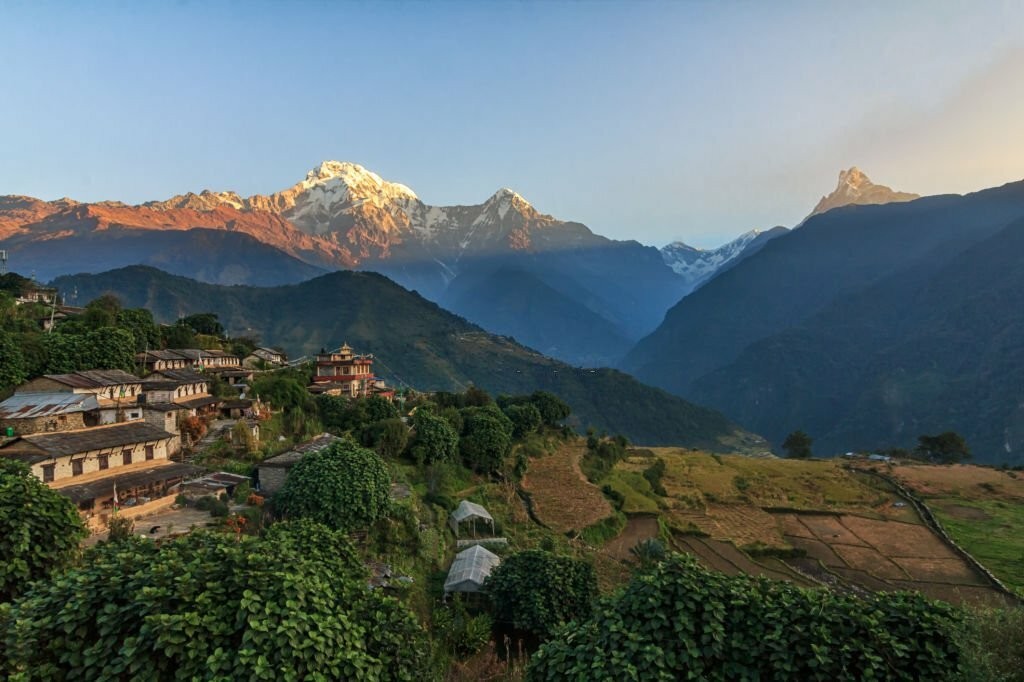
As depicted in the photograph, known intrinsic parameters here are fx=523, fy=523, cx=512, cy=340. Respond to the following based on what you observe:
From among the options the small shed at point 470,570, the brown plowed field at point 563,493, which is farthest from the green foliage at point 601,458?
the small shed at point 470,570

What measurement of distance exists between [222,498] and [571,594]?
15497 mm

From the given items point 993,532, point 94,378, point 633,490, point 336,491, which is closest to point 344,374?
point 94,378

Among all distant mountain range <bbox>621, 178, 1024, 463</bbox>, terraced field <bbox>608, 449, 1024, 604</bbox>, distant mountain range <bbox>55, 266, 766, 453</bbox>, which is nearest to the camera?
terraced field <bbox>608, 449, 1024, 604</bbox>

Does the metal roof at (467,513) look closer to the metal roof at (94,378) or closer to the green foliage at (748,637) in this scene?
the green foliage at (748,637)

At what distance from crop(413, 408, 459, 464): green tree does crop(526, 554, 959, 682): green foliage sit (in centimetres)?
2562

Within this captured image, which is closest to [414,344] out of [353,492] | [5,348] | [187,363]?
[187,363]

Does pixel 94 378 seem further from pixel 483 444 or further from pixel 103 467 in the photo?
pixel 483 444

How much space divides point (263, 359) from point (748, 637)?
59.6 meters

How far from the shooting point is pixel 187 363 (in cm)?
4325

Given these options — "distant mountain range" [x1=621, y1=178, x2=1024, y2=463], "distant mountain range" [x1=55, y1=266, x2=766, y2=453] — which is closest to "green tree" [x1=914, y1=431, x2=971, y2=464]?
"distant mountain range" [x1=621, y1=178, x2=1024, y2=463]

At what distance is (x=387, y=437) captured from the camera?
32.8 metres

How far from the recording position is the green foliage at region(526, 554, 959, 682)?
7.69 meters

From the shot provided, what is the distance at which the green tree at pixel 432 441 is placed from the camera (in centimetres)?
3384

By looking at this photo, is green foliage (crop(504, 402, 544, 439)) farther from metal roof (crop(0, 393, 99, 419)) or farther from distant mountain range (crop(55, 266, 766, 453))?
distant mountain range (crop(55, 266, 766, 453))
